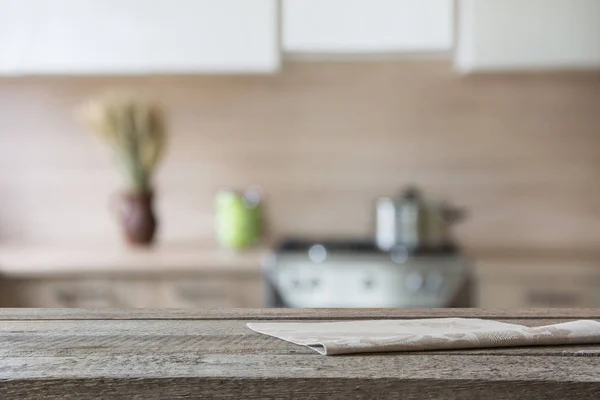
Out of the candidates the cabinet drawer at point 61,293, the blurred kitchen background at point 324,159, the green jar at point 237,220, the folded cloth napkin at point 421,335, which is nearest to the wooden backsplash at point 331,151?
the blurred kitchen background at point 324,159

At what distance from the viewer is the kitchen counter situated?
2480mm

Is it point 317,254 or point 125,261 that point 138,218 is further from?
point 317,254

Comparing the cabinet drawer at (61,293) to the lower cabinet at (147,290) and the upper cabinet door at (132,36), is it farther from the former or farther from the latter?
the upper cabinet door at (132,36)

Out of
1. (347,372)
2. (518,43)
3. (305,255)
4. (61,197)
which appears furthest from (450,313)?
(61,197)

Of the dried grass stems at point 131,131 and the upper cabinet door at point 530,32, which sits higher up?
the upper cabinet door at point 530,32

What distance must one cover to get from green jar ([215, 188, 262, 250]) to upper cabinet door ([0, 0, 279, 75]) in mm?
504

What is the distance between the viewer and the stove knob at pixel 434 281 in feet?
8.07

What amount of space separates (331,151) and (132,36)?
2.88ft

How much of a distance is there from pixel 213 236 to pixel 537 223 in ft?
4.17

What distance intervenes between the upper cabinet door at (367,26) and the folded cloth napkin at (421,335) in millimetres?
1906

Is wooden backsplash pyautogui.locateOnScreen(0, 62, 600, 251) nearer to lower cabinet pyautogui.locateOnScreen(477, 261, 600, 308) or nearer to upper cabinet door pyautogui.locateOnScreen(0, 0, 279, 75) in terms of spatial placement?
upper cabinet door pyautogui.locateOnScreen(0, 0, 279, 75)

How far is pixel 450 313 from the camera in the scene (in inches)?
35.4

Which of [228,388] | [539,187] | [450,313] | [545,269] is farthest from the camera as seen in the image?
[539,187]

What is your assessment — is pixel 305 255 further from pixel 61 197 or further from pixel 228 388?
pixel 228 388
